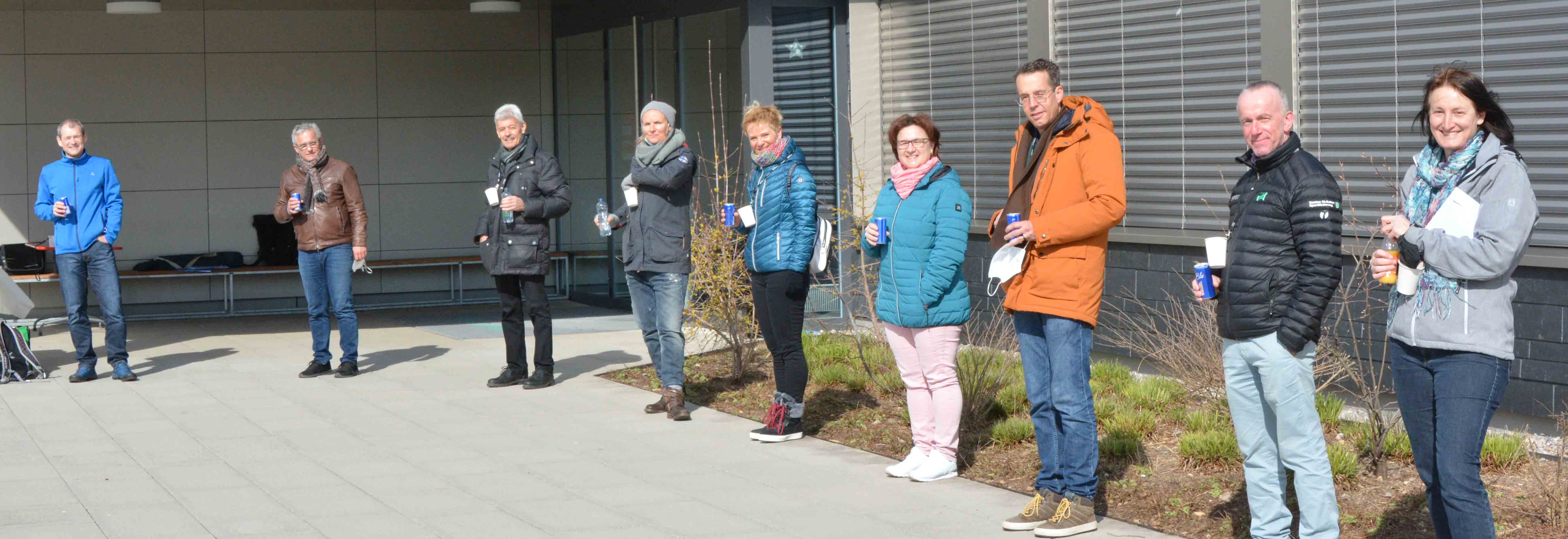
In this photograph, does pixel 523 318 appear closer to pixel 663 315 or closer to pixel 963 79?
pixel 663 315

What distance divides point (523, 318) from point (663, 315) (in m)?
1.55

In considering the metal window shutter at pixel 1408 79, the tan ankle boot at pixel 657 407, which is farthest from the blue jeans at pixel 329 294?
the metal window shutter at pixel 1408 79

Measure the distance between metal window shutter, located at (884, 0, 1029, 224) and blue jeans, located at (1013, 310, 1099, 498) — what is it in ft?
15.4

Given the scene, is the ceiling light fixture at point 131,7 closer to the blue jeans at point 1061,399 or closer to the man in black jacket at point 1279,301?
the blue jeans at point 1061,399

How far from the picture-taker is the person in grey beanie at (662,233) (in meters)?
7.64

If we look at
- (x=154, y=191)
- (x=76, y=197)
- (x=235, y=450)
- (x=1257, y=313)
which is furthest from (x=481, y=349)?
(x=1257, y=313)

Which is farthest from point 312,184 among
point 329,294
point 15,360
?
point 15,360

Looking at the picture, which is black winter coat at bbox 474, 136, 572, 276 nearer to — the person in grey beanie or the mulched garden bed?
the person in grey beanie

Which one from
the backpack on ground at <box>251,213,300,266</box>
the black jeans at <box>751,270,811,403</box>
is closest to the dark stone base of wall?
the black jeans at <box>751,270,811,403</box>

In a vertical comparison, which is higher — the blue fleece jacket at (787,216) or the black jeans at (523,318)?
the blue fleece jacket at (787,216)

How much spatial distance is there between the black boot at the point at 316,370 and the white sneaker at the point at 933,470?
5019 millimetres

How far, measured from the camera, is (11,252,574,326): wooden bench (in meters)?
14.1

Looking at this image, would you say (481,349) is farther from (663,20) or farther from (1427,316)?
→ (1427,316)

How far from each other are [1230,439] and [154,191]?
39.8 feet
